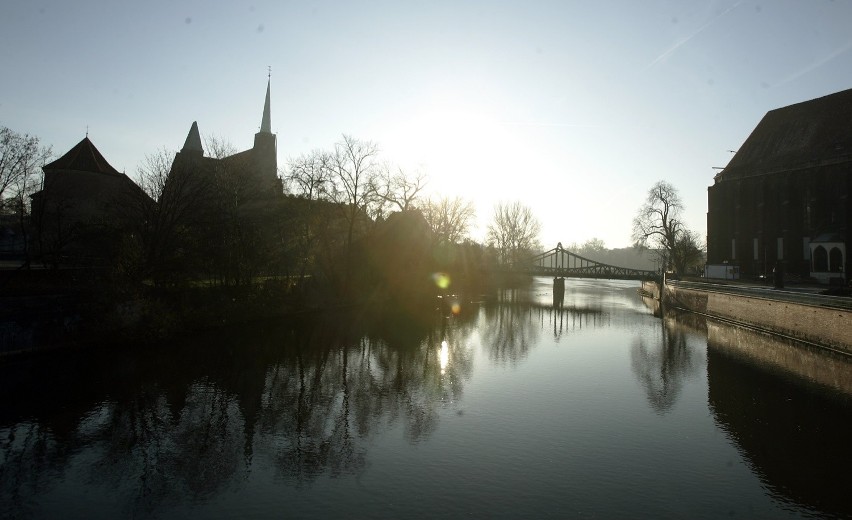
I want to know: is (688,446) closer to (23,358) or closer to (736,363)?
(736,363)

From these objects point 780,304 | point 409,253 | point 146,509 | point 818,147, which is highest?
point 818,147

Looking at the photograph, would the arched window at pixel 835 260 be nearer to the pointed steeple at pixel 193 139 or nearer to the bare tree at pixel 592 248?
the pointed steeple at pixel 193 139

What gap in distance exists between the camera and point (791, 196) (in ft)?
138

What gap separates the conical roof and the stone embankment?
4415 cm

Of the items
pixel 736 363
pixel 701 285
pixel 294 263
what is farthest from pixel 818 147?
pixel 294 263

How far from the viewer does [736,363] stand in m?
19.4

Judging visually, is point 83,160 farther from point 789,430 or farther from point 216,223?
point 789,430

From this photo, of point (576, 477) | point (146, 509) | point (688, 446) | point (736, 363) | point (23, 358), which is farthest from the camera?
point (736, 363)

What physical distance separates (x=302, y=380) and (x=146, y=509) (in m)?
8.50

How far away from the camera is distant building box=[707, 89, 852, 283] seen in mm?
38250

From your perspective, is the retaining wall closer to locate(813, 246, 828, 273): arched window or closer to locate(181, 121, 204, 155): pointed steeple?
locate(813, 246, 828, 273): arched window

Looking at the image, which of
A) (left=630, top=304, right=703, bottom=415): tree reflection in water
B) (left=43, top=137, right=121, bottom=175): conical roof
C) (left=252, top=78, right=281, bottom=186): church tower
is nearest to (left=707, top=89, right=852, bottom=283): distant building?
(left=630, top=304, right=703, bottom=415): tree reflection in water

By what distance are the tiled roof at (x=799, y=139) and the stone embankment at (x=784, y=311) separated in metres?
14.4

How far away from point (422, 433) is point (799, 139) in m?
44.2
